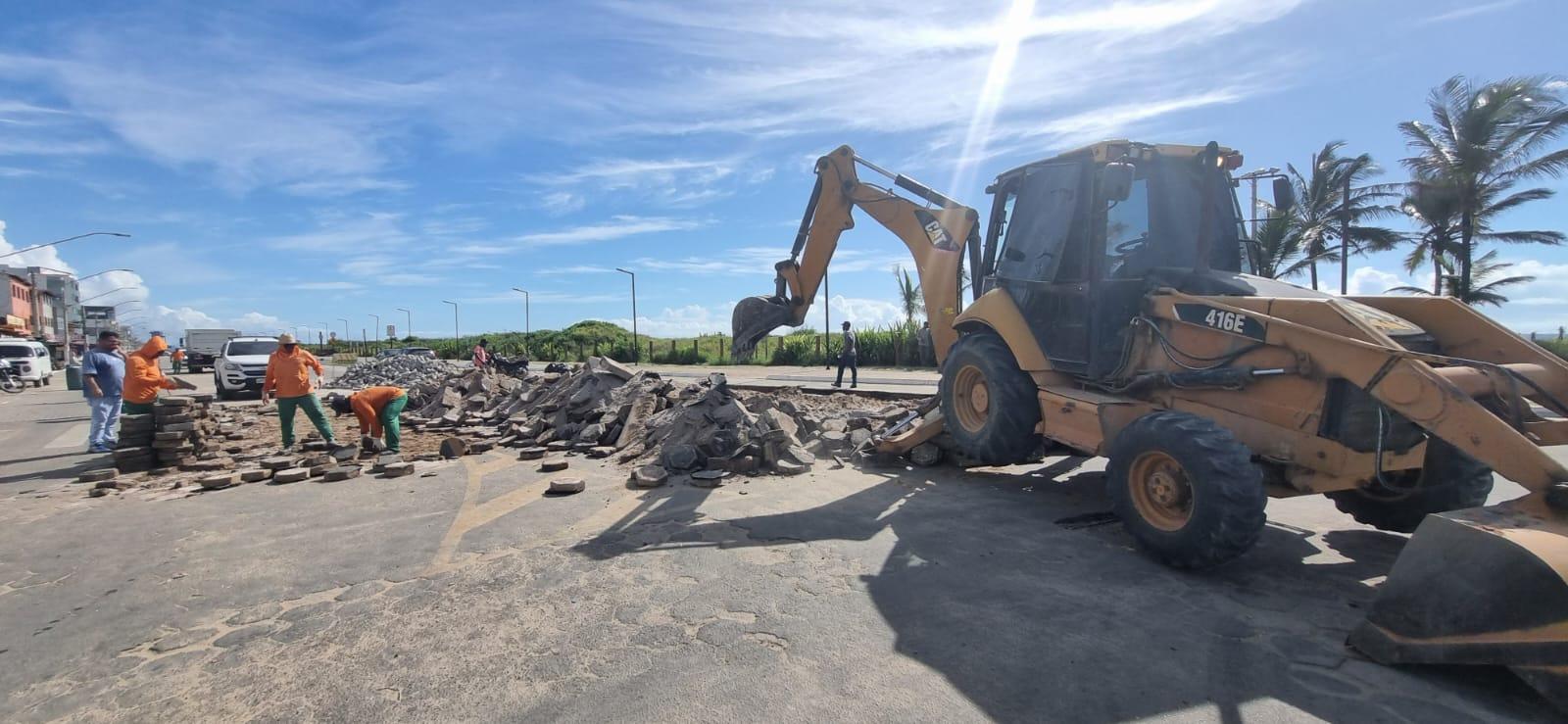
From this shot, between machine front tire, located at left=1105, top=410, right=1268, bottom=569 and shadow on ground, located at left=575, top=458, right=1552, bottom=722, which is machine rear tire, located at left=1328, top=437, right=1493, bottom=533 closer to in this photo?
shadow on ground, located at left=575, top=458, right=1552, bottom=722

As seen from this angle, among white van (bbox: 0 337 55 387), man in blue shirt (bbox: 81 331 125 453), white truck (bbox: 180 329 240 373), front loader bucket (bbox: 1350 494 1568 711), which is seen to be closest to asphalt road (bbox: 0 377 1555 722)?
front loader bucket (bbox: 1350 494 1568 711)

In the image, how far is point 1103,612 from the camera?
154 inches

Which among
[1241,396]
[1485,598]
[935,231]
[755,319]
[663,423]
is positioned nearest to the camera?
[1485,598]

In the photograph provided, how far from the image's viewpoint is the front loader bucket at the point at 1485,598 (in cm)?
275

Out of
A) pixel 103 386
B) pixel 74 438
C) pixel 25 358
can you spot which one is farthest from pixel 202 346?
pixel 103 386

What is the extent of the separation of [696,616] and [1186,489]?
3066mm

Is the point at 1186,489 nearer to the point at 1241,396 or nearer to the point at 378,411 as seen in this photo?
the point at 1241,396

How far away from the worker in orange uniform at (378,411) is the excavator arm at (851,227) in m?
4.93

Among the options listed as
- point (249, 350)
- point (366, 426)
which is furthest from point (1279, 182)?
point (249, 350)

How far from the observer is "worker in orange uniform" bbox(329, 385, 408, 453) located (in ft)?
31.6

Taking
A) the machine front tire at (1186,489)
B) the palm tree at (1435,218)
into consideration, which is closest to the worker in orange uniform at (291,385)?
the machine front tire at (1186,489)

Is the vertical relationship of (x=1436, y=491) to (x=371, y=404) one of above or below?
below

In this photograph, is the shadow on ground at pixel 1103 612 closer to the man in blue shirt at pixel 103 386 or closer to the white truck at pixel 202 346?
the man in blue shirt at pixel 103 386

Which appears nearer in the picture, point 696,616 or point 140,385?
point 696,616
